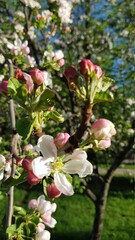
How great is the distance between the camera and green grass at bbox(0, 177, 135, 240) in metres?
5.68

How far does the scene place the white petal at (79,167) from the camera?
34.9 inches

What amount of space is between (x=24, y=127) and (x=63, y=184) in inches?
8.9

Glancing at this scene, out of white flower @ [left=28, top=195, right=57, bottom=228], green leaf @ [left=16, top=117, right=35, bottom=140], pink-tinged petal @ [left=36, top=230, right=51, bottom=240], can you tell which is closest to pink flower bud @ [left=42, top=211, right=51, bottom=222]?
white flower @ [left=28, top=195, right=57, bottom=228]

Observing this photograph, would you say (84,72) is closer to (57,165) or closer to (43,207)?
(57,165)

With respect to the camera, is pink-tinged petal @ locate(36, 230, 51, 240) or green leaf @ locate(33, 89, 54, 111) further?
pink-tinged petal @ locate(36, 230, 51, 240)

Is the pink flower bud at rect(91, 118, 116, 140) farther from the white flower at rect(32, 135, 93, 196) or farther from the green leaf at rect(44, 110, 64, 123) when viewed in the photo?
the green leaf at rect(44, 110, 64, 123)

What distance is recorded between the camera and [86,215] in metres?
6.80

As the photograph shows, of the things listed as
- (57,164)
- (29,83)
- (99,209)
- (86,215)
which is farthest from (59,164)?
(86,215)

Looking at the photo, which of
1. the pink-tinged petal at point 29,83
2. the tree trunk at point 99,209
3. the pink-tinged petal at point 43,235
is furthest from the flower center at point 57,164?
the tree trunk at point 99,209

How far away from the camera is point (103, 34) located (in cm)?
781

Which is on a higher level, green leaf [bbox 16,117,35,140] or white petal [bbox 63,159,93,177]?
green leaf [bbox 16,117,35,140]

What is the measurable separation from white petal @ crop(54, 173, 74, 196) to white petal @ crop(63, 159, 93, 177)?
0.03 meters

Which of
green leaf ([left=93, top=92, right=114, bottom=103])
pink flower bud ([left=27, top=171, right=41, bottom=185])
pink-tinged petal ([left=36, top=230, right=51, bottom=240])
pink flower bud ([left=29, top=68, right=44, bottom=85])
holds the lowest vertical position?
pink-tinged petal ([left=36, top=230, right=51, bottom=240])

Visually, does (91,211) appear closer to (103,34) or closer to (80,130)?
(103,34)
